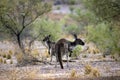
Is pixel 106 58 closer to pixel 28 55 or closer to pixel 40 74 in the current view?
pixel 28 55

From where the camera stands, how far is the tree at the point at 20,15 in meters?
31.5

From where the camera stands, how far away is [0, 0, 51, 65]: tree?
1242 inches

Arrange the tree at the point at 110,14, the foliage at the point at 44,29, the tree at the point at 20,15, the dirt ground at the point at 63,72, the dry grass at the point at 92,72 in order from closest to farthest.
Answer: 1. the dirt ground at the point at 63,72
2. the dry grass at the point at 92,72
3. the tree at the point at 110,14
4. the tree at the point at 20,15
5. the foliage at the point at 44,29

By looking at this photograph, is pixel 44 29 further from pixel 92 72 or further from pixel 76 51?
pixel 92 72

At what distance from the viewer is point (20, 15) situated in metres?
32.4

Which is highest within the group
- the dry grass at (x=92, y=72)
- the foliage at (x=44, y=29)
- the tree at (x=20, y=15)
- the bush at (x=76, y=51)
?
the tree at (x=20, y=15)

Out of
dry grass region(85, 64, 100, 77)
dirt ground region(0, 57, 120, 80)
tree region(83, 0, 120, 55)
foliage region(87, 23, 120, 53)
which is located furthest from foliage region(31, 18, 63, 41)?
dry grass region(85, 64, 100, 77)

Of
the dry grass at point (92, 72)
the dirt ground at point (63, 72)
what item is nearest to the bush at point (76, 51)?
the dirt ground at point (63, 72)

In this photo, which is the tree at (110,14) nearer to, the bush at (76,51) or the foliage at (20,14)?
the bush at (76,51)

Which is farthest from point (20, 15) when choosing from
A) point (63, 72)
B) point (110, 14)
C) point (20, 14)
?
point (110, 14)

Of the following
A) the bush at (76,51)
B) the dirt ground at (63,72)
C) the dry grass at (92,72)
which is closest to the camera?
the dirt ground at (63,72)

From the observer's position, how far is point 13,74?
24.5 meters

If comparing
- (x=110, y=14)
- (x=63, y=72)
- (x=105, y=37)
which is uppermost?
(x=110, y=14)

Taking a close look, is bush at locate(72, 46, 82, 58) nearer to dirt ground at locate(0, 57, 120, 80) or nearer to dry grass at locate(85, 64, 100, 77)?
dirt ground at locate(0, 57, 120, 80)
